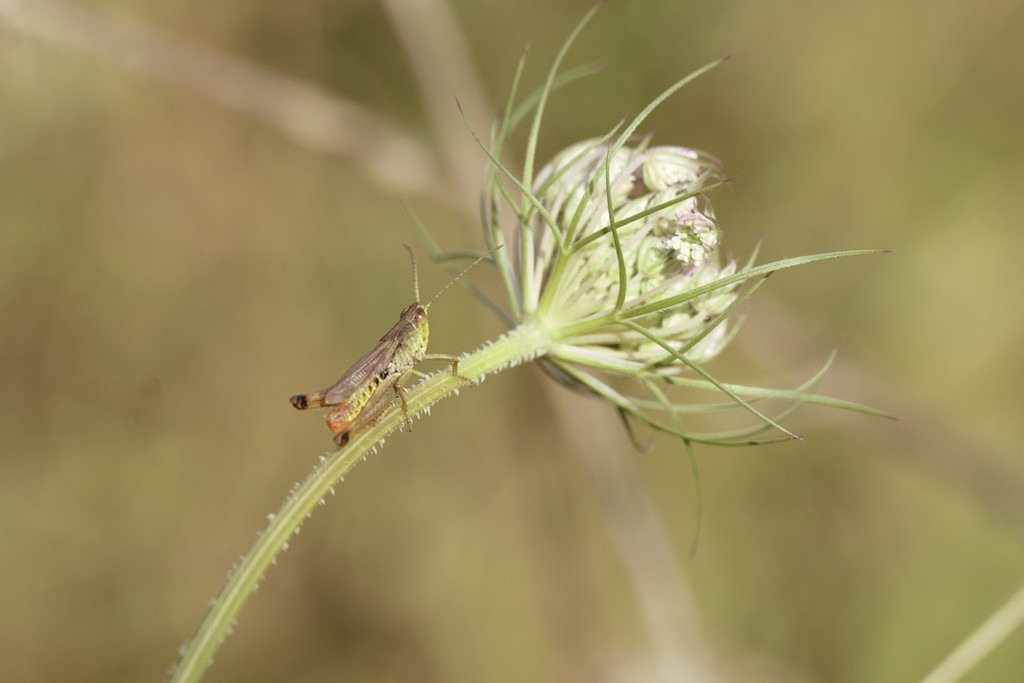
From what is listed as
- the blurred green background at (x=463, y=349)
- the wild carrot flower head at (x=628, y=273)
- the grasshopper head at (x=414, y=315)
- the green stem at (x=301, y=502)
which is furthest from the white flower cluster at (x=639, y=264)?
the blurred green background at (x=463, y=349)

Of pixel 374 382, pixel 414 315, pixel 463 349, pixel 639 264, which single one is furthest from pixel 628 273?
pixel 463 349

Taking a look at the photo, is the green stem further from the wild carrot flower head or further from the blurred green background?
the blurred green background

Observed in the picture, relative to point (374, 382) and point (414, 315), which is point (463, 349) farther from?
point (374, 382)

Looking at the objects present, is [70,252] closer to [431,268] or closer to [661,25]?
[431,268]

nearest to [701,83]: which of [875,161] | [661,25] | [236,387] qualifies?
[661,25]

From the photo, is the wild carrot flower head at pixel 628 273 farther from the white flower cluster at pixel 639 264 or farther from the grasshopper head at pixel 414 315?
the grasshopper head at pixel 414 315
